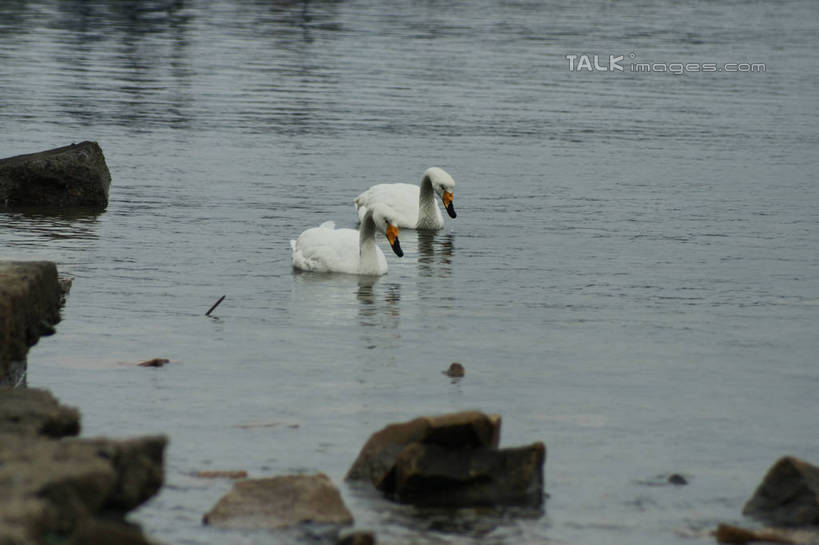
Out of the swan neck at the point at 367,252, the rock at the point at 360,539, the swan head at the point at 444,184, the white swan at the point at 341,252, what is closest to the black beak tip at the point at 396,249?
the white swan at the point at 341,252

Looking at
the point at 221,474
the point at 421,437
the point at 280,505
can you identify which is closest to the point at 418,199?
the point at 221,474

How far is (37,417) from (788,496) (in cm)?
379

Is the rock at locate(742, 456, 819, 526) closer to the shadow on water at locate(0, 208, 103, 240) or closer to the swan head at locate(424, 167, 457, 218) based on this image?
the shadow on water at locate(0, 208, 103, 240)

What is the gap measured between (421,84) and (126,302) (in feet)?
74.4

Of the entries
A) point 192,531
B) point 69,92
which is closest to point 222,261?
point 192,531

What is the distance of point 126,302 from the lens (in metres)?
13.5

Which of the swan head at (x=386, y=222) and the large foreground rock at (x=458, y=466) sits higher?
the swan head at (x=386, y=222)

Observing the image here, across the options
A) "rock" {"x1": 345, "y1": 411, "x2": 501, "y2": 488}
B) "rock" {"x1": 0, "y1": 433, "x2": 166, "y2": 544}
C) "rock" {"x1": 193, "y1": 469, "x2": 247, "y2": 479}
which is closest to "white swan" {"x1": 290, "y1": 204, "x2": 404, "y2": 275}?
"rock" {"x1": 345, "y1": 411, "x2": 501, "y2": 488}

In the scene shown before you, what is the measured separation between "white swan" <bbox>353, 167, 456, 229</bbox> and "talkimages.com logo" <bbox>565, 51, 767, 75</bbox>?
854 inches

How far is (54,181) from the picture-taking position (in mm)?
19359

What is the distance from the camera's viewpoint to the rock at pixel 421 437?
8008 millimetres

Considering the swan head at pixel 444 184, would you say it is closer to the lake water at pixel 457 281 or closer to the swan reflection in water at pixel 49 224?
the lake water at pixel 457 281

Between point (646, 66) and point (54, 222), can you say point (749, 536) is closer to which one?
point (54, 222)

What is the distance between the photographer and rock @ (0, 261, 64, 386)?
8.49 metres
